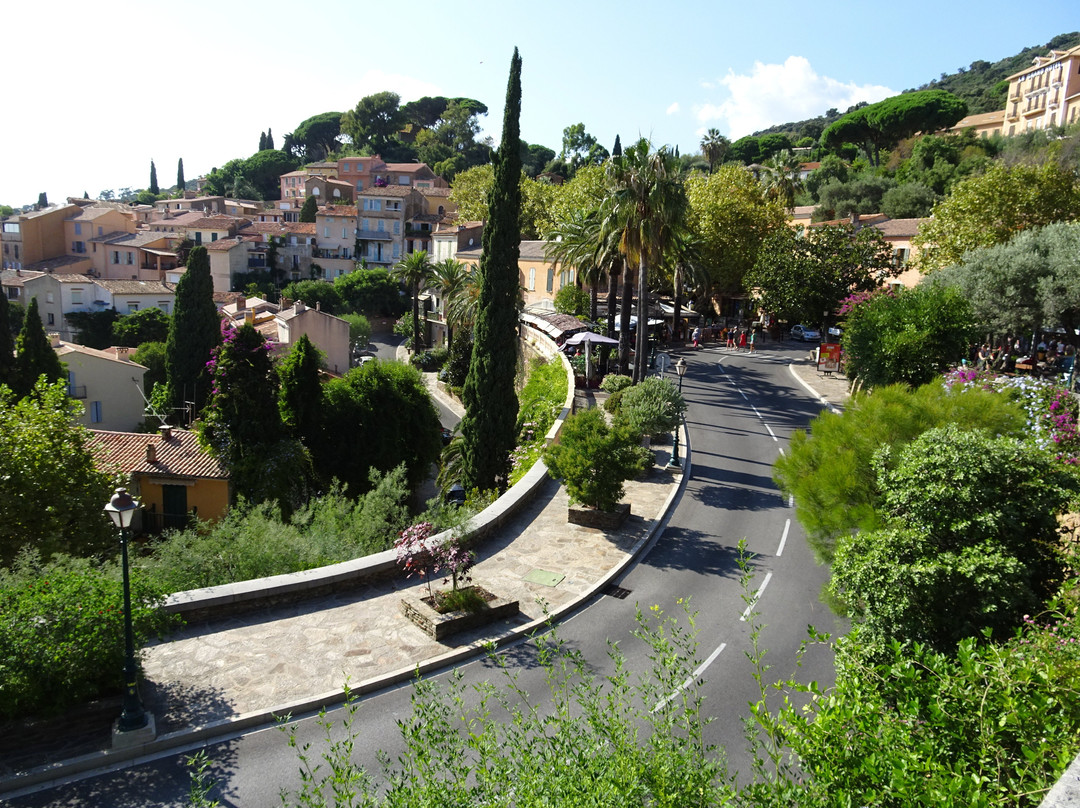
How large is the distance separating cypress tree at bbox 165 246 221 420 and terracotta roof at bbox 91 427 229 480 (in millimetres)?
14152

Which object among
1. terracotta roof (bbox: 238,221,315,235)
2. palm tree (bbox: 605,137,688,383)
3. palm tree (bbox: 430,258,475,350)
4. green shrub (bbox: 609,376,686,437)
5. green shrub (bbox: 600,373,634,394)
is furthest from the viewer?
terracotta roof (bbox: 238,221,315,235)

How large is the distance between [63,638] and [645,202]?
2450cm

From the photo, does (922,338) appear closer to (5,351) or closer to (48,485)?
(48,485)

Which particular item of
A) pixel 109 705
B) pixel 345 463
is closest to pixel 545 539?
pixel 109 705

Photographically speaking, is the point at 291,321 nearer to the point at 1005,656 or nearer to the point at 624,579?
the point at 624,579

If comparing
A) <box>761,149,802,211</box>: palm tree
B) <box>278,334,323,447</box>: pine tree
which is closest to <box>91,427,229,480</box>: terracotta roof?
<box>278,334,323,447</box>: pine tree

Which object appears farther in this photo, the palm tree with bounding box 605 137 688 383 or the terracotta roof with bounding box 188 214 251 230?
the terracotta roof with bounding box 188 214 251 230

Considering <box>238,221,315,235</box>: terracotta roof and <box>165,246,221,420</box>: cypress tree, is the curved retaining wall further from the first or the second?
<box>238,221,315,235</box>: terracotta roof

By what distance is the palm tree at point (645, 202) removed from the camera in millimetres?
28734

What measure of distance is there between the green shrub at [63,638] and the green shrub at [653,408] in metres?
16.1

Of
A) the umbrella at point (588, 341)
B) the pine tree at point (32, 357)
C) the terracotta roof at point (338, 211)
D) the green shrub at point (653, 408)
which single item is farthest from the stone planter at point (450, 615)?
the terracotta roof at point (338, 211)

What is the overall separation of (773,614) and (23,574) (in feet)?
41.2

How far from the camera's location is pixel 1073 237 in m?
28.2

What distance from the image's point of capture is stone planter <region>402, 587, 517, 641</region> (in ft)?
40.2
